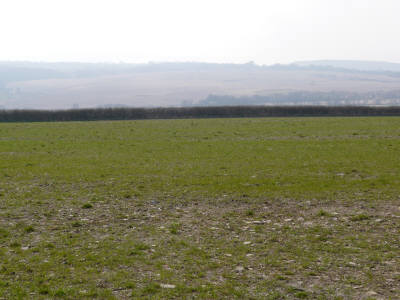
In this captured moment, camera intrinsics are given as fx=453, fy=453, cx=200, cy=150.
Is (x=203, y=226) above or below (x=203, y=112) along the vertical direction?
below

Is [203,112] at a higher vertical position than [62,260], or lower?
higher

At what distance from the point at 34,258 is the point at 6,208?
16.4 feet

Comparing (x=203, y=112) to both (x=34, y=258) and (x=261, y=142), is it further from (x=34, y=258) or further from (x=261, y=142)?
(x=34, y=258)

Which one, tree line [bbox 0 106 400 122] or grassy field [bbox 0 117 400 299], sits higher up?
tree line [bbox 0 106 400 122]

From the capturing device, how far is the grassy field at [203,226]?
A: 8445mm

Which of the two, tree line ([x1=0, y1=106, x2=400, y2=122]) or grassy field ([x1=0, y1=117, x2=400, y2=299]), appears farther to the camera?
tree line ([x1=0, y1=106, x2=400, y2=122])

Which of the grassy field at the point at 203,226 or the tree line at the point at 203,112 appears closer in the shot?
the grassy field at the point at 203,226

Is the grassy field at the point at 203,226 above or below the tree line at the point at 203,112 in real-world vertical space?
below

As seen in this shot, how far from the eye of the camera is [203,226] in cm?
1211

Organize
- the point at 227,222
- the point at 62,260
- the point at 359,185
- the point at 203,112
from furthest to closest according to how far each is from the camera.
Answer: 1. the point at 203,112
2. the point at 359,185
3. the point at 227,222
4. the point at 62,260

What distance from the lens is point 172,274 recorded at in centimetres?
890

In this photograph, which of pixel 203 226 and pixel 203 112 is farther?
pixel 203 112

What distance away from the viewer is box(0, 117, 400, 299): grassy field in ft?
27.7

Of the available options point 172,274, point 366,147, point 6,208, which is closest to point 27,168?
point 6,208
